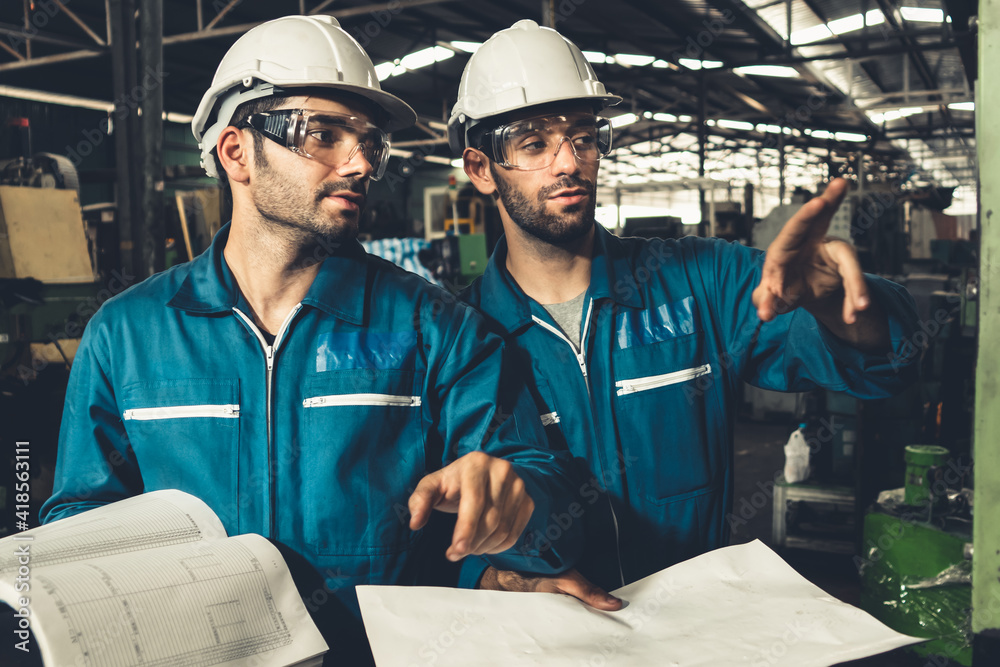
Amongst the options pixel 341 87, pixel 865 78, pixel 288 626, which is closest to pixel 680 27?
pixel 865 78

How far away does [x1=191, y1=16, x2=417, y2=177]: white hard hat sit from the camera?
1460 millimetres

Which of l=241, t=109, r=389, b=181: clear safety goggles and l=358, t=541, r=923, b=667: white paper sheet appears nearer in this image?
l=358, t=541, r=923, b=667: white paper sheet

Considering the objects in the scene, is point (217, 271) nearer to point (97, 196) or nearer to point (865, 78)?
point (865, 78)

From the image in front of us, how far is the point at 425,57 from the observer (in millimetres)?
12070

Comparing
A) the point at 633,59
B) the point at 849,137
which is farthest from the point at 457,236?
the point at 849,137

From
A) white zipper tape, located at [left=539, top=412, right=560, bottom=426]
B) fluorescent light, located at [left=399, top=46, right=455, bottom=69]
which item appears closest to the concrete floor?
white zipper tape, located at [left=539, top=412, right=560, bottom=426]

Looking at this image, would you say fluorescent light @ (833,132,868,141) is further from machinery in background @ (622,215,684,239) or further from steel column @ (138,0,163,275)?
steel column @ (138,0,163,275)

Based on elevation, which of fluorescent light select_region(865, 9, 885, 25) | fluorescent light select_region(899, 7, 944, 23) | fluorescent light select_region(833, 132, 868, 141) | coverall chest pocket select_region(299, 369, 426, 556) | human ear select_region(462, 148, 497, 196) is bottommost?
coverall chest pocket select_region(299, 369, 426, 556)

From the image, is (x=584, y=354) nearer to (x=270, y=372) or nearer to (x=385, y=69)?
(x=270, y=372)

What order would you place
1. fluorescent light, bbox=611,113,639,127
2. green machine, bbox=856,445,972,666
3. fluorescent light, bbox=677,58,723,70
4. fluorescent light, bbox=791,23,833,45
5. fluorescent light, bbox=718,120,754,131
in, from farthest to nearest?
fluorescent light, bbox=718,120,754,131 < fluorescent light, bbox=611,113,639,127 < fluorescent light, bbox=677,58,723,70 < fluorescent light, bbox=791,23,833,45 < green machine, bbox=856,445,972,666

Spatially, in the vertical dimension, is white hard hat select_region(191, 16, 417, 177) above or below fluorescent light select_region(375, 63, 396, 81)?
below

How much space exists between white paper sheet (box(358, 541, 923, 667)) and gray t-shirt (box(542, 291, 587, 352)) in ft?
2.10

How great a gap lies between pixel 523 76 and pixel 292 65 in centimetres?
49

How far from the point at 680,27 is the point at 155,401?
33.2ft
